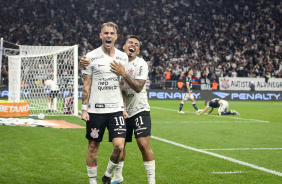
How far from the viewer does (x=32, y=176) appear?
6.08 m

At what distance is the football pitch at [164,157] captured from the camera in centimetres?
614

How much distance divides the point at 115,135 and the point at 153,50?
Result: 1343 inches

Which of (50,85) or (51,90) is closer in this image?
(51,90)

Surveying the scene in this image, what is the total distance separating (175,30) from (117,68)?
37766mm

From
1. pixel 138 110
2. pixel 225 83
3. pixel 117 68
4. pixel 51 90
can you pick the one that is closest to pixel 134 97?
pixel 138 110

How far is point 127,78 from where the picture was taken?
17.4 feet

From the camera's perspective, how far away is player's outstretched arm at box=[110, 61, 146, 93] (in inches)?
206

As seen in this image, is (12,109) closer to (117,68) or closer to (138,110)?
(138,110)

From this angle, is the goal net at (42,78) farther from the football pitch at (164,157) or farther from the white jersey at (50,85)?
the football pitch at (164,157)

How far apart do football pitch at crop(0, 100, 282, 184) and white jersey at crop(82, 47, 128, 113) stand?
1243mm

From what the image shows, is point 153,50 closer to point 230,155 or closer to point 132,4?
point 132,4

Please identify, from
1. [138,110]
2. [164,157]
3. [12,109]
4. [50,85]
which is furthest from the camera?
[50,85]

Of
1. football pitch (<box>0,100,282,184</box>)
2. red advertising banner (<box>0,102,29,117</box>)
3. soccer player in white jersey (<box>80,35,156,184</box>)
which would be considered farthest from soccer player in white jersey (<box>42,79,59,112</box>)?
soccer player in white jersey (<box>80,35,156,184</box>)

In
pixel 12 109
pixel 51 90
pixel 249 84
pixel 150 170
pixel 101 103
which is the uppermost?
pixel 249 84
